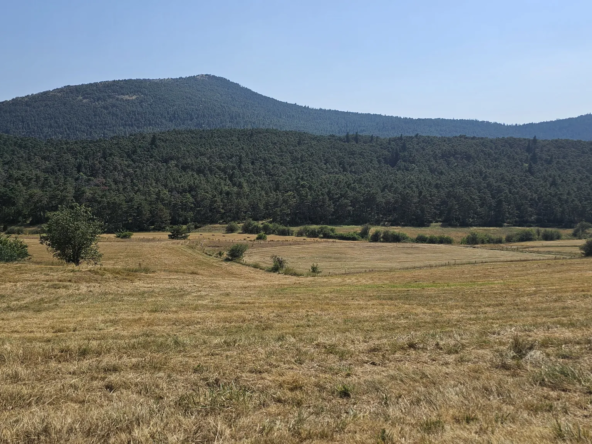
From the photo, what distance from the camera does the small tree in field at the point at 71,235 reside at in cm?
3316

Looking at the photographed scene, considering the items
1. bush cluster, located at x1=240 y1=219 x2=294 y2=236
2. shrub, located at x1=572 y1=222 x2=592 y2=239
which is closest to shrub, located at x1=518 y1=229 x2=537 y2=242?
shrub, located at x1=572 y1=222 x2=592 y2=239

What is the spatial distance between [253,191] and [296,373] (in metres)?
148

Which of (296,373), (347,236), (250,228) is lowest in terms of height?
(347,236)

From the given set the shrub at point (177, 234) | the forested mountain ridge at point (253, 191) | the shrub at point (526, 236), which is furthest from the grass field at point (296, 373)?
the forested mountain ridge at point (253, 191)

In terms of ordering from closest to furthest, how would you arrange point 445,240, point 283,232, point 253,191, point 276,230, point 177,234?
point 177,234 < point 445,240 < point 283,232 < point 276,230 < point 253,191

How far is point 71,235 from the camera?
33219 millimetres

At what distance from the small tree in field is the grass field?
18630 mm

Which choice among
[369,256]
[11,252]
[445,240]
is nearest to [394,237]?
[445,240]

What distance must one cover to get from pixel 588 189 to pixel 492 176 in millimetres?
39806

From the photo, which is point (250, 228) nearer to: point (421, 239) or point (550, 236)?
point (421, 239)

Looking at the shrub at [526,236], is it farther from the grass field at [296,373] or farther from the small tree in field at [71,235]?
the small tree in field at [71,235]

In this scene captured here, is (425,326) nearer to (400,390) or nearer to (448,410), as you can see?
(400,390)

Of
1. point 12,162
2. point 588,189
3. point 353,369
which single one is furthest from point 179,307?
point 12,162

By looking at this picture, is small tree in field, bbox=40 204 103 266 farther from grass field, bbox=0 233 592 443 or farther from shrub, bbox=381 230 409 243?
shrub, bbox=381 230 409 243
